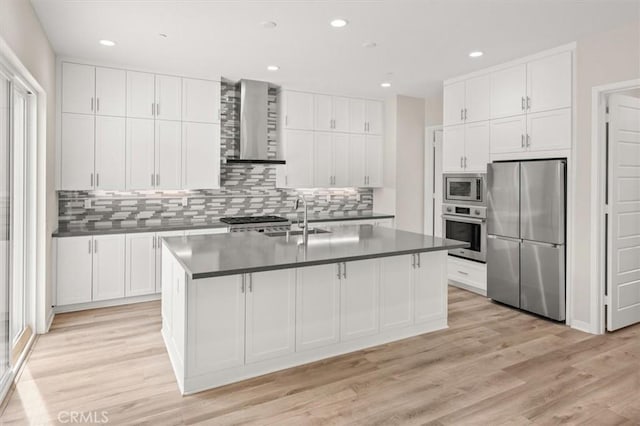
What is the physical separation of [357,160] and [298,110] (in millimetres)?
1230

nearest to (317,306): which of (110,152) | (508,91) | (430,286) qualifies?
(430,286)

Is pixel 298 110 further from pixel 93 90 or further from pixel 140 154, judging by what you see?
pixel 93 90

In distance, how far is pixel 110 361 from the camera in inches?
126

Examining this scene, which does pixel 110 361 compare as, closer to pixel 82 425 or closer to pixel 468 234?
pixel 82 425

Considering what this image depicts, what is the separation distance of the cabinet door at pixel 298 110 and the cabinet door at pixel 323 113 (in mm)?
67

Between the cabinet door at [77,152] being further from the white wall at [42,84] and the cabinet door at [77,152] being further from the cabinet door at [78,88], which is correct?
the white wall at [42,84]

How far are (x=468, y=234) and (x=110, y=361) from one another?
4.16m

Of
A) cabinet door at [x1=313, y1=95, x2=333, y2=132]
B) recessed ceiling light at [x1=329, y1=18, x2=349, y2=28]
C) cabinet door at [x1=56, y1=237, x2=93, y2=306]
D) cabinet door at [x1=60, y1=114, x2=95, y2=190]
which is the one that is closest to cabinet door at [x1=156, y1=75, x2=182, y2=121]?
cabinet door at [x1=60, y1=114, x2=95, y2=190]

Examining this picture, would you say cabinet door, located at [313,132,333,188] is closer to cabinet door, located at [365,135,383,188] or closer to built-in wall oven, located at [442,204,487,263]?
cabinet door, located at [365,135,383,188]

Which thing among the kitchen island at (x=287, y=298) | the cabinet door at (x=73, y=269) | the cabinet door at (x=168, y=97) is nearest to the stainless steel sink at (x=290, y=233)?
the kitchen island at (x=287, y=298)

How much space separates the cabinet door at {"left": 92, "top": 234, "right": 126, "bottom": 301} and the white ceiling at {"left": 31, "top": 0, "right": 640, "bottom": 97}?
6.72 feet

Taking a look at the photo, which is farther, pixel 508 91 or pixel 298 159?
pixel 298 159

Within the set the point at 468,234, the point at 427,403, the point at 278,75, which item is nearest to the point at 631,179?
the point at 468,234

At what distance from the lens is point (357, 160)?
6.38m
